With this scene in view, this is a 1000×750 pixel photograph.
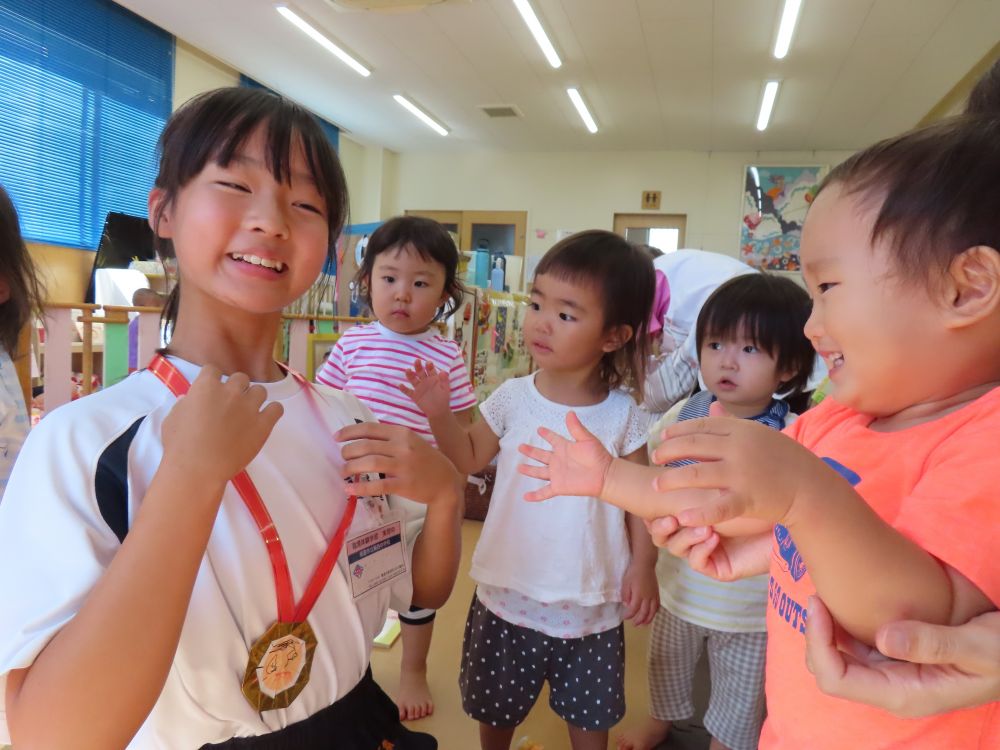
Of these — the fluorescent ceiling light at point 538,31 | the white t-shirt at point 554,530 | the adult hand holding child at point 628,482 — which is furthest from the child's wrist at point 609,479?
the fluorescent ceiling light at point 538,31

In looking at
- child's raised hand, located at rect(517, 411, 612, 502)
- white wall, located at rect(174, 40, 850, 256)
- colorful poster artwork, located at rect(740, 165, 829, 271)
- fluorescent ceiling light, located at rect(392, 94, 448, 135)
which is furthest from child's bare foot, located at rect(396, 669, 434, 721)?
colorful poster artwork, located at rect(740, 165, 829, 271)

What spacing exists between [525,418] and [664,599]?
61 centimetres

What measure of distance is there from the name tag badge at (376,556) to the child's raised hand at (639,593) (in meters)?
0.65

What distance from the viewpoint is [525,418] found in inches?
55.2

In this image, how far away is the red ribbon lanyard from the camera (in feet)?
2.18

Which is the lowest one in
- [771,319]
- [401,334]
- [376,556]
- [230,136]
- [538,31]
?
[376,556]

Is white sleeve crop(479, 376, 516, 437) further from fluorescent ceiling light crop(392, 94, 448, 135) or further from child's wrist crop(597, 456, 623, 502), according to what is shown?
fluorescent ceiling light crop(392, 94, 448, 135)

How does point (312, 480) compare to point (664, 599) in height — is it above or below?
above

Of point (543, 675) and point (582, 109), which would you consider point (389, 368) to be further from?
point (582, 109)

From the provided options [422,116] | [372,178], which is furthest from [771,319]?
[372,178]

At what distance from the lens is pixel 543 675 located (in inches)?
53.0

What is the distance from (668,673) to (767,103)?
6744mm

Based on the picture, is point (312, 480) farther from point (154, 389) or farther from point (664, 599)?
point (664, 599)

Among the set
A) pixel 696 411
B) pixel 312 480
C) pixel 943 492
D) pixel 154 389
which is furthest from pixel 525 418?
pixel 943 492
